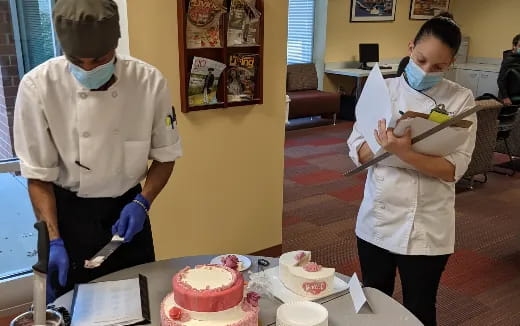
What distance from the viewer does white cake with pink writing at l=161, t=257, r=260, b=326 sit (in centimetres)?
105

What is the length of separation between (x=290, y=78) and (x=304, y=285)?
5597 millimetres

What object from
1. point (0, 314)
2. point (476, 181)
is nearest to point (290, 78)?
point (476, 181)

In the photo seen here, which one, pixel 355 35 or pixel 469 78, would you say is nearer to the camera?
pixel 355 35

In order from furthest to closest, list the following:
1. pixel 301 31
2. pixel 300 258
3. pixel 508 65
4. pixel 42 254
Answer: pixel 301 31
pixel 508 65
pixel 300 258
pixel 42 254

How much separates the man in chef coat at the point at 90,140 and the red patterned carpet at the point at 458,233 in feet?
5.63

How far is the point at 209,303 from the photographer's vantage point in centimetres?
104

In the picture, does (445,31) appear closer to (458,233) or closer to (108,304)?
(108,304)

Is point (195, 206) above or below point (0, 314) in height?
above

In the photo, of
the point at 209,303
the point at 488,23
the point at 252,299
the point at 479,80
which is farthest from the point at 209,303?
the point at 488,23

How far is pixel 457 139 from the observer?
4.61 ft

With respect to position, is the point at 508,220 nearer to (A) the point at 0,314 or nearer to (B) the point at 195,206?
(B) the point at 195,206

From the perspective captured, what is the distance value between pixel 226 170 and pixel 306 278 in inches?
54.4

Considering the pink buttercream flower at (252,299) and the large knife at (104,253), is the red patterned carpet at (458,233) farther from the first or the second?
the large knife at (104,253)

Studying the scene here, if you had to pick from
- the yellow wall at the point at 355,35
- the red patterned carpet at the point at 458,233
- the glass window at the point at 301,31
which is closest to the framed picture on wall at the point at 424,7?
the yellow wall at the point at 355,35
